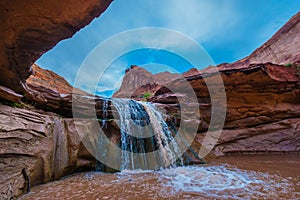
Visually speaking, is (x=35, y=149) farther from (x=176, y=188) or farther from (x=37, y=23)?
A: (x=176, y=188)

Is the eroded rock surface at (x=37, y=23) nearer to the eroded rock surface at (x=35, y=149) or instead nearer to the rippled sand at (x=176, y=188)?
the eroded rock surface at (x=35, y=149)

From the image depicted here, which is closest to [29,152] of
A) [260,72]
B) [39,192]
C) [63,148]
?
[39,192]

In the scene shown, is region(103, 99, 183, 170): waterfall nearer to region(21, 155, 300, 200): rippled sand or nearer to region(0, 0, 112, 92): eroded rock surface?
region(21, 155, 300, 200): rippled sand

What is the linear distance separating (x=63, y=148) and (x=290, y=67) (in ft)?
26.4

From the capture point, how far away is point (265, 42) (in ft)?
36.9

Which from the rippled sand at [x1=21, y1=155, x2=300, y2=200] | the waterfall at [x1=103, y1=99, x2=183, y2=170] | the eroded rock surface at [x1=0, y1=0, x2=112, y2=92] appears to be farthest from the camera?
the waterfall at [x1=103, y1=99, x2=183, y2=170]

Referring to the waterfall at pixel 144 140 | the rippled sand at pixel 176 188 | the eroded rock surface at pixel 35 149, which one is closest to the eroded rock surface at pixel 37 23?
the eroded rock surface at pixel 35 149

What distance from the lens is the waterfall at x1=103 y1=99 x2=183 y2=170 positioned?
358 cm

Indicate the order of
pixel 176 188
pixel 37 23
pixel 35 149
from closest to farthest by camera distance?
pixel 37 23 → pixel 176 188 → pixel 35 149

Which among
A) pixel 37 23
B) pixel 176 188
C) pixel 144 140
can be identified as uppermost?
pixel 37 23

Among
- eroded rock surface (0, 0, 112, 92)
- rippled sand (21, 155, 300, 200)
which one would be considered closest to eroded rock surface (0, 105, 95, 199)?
rippled sand (21, 155, 300, 200)

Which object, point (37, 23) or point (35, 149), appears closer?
point (37, 23)

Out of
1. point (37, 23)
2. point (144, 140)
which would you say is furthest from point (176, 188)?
point (37, 23)

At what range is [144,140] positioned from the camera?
4.07 meters
